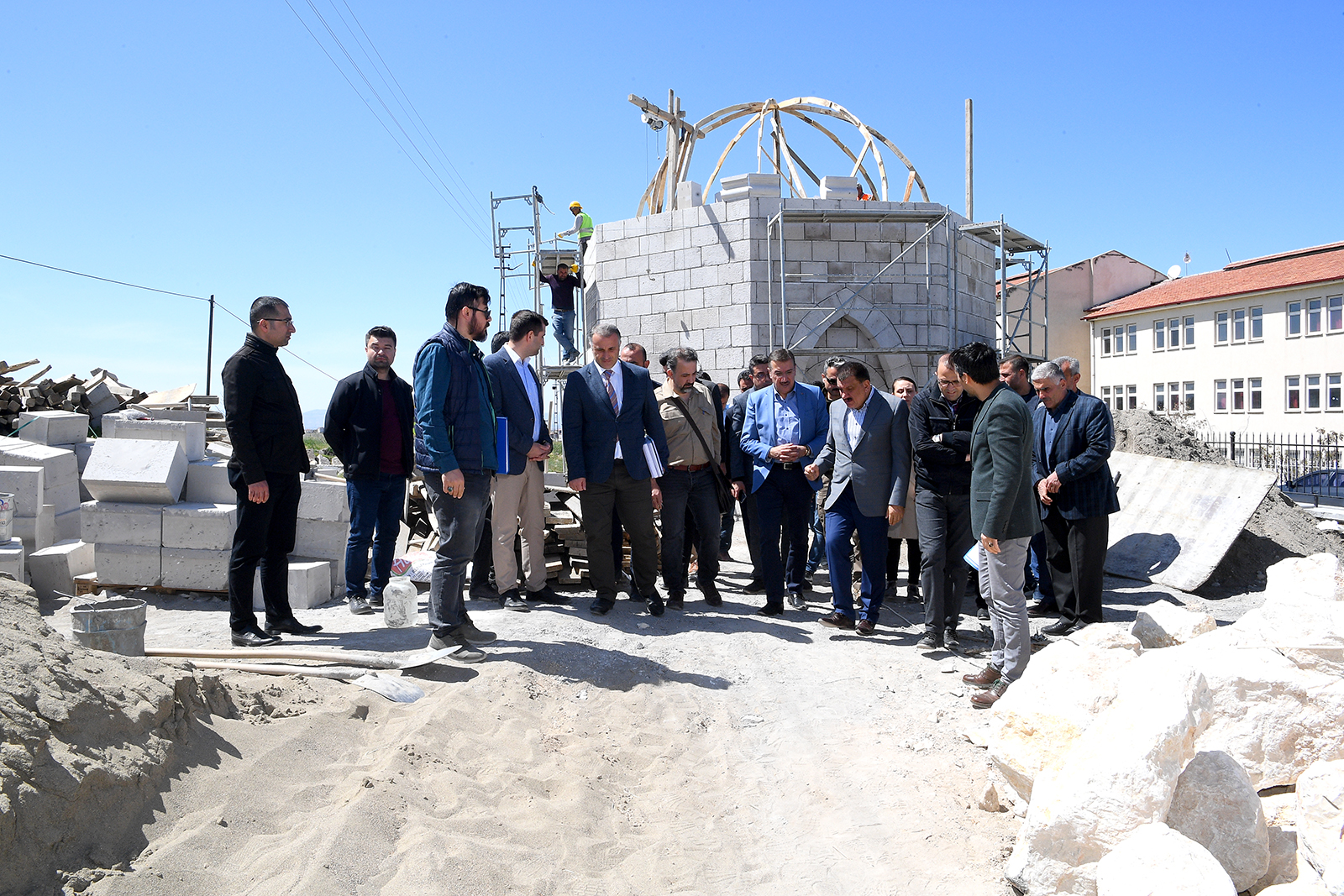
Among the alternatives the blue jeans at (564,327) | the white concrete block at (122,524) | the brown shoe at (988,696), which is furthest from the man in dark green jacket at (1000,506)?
the blue jeans at (564,327)

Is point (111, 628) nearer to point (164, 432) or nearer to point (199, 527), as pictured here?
point (199, 527)

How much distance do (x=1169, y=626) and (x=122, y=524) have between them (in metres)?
6.76

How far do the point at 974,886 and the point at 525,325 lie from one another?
4013 mm

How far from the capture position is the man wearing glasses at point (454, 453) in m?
4.43

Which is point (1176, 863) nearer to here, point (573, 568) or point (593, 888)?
point (593, 888)

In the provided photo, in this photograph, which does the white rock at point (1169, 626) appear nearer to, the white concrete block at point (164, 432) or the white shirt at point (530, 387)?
the white shirt at point (530, 387)

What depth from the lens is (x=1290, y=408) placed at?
30625 millimetres

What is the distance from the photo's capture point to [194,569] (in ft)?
19.5

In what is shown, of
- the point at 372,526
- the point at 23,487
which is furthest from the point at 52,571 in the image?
the point at 372,526

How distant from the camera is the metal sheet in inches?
283

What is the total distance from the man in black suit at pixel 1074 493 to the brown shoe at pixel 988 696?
1.67 m

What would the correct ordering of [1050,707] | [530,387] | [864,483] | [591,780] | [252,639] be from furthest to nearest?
[530,387], [864,483], [252,639], [591,780], [1050,707]

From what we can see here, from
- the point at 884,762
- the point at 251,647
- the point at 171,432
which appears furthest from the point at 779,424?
the point at 171,432

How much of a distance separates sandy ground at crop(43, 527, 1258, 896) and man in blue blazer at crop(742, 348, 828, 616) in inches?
41.5
